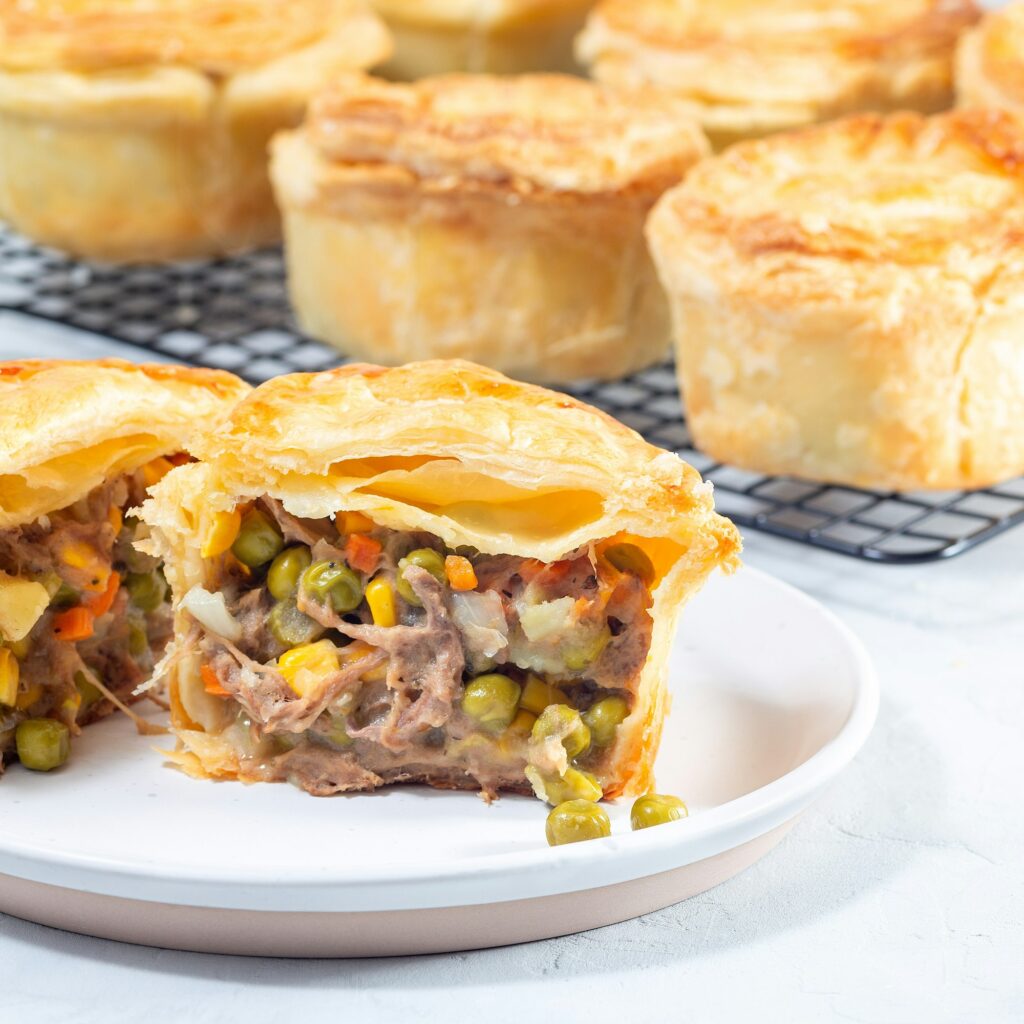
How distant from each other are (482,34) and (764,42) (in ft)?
5.04

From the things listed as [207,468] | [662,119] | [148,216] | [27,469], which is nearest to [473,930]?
[207,468]

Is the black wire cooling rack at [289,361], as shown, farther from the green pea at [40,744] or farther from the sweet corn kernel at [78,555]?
the green pea at [40,744]

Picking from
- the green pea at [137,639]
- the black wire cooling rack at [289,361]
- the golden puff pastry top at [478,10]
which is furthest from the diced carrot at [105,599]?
the golden puff pastry top at [478,10]

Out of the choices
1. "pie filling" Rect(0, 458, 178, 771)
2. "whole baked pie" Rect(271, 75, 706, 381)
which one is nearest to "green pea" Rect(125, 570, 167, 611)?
"pie filling" Rect(0, 458, 178, 771)

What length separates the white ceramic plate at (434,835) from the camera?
2.44 metres

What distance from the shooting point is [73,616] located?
3.20 metres

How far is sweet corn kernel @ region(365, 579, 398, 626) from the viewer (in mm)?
3012

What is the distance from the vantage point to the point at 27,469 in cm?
306

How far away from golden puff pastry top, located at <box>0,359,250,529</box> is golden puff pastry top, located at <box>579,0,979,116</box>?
296 cm

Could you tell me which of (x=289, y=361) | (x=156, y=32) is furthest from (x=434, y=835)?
(x=156, y=32)

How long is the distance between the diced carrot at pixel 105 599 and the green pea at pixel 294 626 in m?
A: 0.40

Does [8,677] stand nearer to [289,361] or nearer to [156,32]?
[289,361]

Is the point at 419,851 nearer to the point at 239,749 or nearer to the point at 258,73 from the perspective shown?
the point at 239,749

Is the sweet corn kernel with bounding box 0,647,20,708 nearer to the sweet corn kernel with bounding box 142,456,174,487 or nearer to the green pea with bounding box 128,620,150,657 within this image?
the green pea with bounding box 128,620,150,657
